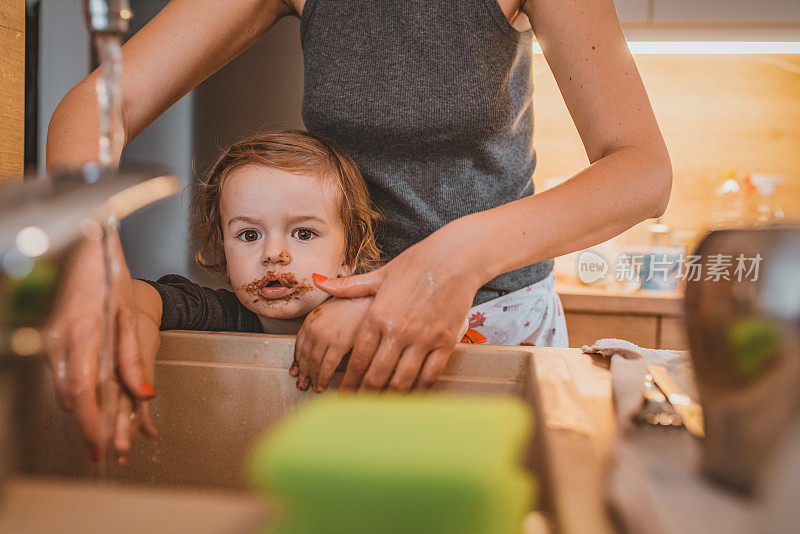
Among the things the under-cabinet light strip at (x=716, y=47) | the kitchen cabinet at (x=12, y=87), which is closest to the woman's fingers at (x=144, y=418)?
the kitchen cabinet at (x=12, y=87)

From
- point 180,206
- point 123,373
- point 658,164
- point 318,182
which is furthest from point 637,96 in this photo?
point 180,206

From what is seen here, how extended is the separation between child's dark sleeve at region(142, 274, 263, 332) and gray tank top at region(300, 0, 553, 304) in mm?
225

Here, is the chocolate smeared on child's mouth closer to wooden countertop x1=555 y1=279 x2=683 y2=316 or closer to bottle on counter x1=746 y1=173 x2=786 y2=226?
wooden countertop x1=555 y1=279 x2=683 y2=316

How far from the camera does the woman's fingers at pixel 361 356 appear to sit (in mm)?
524

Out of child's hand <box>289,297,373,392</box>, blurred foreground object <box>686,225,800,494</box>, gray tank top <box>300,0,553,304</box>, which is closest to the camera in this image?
blurred foreground object <box>686,225,800,494</box>

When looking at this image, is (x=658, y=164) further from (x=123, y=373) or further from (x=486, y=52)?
(x=123, y=373)

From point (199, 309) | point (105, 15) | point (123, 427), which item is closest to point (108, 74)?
point (105, 15)

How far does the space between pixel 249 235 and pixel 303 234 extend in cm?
7

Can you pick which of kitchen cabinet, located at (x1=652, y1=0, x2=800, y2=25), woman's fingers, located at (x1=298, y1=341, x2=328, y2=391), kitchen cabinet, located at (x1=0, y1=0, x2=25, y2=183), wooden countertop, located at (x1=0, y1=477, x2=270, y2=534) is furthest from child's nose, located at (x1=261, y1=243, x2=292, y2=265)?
kitchen cabinet, located at (x1=652, y1=0, x2=800, y2=25)

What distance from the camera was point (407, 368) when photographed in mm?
518

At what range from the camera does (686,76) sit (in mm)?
2004

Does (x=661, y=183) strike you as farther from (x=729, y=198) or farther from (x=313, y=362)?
(x=729, y=198)

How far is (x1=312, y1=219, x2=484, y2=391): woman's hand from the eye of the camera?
0.51m

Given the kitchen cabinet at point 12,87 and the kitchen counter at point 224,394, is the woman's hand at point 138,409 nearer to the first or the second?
the kitchen counter at point 224,394
